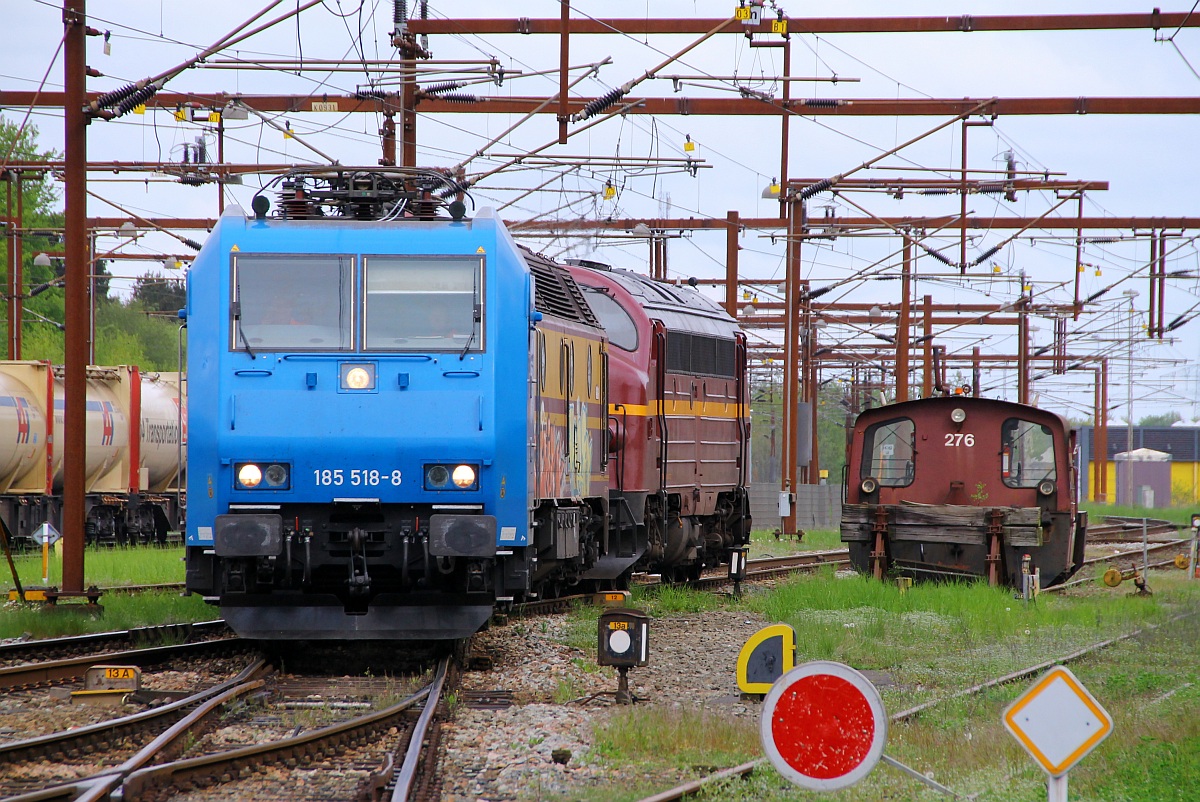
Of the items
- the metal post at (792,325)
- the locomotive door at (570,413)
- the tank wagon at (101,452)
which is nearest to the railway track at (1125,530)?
the metal post at (792,325)

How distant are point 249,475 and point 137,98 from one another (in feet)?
20.2

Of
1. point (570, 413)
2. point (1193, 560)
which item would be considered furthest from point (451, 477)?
point (1193, 560)

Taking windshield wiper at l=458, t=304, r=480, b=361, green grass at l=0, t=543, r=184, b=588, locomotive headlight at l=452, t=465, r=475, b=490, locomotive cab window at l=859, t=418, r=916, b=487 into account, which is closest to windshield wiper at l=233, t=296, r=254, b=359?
windshield wiper at l=458, t=304, r=480, b=361

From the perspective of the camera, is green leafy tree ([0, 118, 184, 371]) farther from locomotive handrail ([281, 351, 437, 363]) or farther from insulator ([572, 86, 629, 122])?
locomotive handrail ([281, 351, 437, 363])

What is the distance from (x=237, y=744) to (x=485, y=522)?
2911 millimetres

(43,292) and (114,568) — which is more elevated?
(43,292)

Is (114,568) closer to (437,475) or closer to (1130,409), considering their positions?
(437,475)

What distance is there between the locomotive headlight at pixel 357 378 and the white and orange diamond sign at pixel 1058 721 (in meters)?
6.35

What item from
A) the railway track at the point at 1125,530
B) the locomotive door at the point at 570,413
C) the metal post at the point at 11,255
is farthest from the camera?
the railway track at the point at 1125,530

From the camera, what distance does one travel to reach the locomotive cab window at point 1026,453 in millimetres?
19312

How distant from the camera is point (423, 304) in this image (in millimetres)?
11508

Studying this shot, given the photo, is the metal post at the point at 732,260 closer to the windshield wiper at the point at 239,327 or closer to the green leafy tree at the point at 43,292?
the windshield wiper at the point at 239,327

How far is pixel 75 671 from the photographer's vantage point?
38.1ft

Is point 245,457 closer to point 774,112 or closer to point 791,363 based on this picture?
point 774,112
